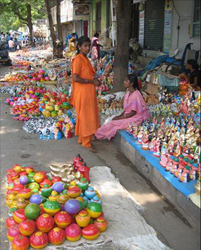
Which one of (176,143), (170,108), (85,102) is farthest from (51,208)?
(170,108)

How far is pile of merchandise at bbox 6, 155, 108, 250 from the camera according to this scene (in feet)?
7.98

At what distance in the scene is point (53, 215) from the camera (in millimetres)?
2592

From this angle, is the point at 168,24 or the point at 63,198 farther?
the point at 168,24

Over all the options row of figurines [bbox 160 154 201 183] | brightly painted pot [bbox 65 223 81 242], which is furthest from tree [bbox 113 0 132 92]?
brightly painted pot [bbox 65 223 81 242]

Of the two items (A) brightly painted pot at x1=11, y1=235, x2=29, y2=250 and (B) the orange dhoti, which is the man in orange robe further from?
(A) brightly painted pot at x1=11, y1=235, x2=29, y2=250

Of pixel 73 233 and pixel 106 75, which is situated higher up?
pixel 106 75

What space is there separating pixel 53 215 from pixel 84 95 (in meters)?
2.33

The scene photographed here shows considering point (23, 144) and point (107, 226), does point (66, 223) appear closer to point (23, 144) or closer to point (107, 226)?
point (107, 226)

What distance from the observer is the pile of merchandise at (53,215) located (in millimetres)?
2432

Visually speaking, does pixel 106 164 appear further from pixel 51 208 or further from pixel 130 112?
pixel 51 208

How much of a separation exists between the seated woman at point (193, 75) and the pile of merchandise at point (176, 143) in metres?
1.58

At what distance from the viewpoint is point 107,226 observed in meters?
2.73

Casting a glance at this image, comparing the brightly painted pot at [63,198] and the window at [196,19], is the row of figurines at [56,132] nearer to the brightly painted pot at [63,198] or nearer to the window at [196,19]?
the brightly painted pot at [63,198]

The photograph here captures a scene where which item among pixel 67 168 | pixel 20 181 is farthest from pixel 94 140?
pixel 20 181
